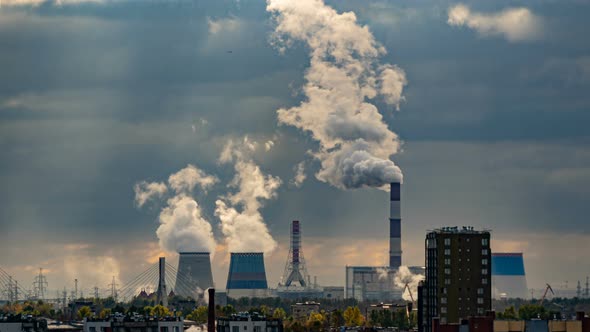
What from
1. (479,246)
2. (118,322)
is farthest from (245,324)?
(479,246)

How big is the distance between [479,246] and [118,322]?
38.0 meters

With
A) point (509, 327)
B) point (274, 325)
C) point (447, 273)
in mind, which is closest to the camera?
point (509, 327)

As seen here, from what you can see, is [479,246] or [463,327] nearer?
[463,327]

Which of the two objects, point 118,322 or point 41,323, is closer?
point 118,322

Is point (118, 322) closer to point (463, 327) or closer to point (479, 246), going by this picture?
point (479, 246)

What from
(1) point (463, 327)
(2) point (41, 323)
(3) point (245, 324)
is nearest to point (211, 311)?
(3) point (245, 324)

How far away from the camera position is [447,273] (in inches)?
6757

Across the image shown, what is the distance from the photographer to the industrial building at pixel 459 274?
170625mm

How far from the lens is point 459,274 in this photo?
172 metres

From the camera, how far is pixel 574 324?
125m

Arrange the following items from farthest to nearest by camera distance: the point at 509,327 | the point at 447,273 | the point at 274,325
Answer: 1. the point at 274,325
2. the point at 447,273
3. the point at 509,327

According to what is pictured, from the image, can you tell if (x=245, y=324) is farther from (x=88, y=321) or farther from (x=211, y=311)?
(x=88, y=321)

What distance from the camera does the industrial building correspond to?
17062 cm

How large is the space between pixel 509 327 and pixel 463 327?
23.8 ft
